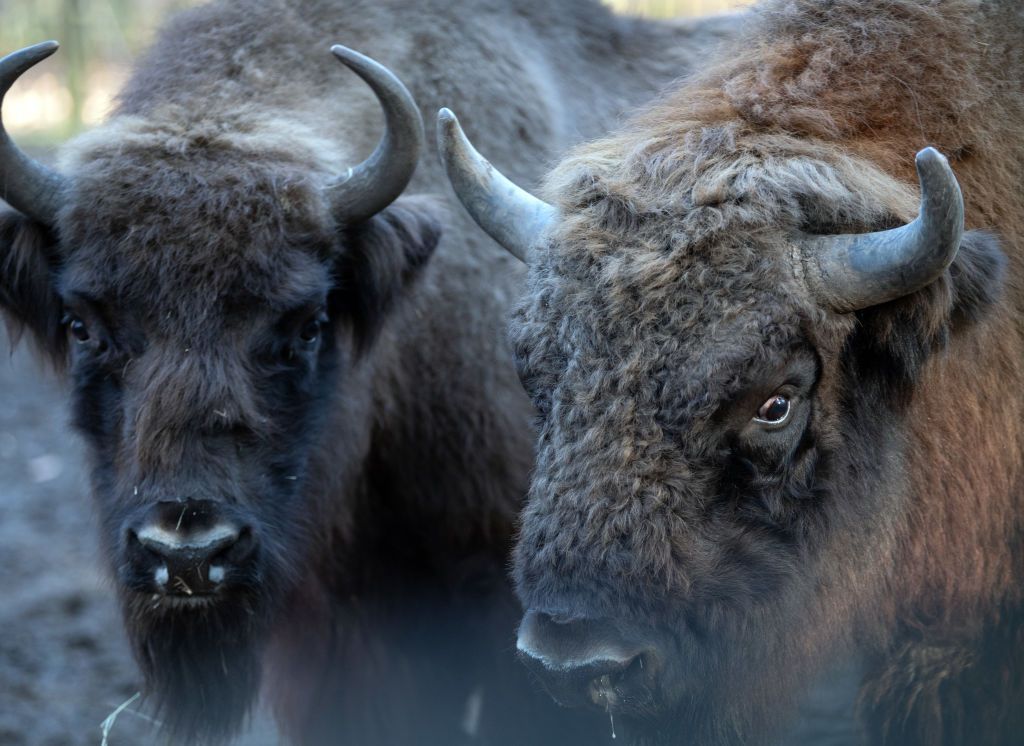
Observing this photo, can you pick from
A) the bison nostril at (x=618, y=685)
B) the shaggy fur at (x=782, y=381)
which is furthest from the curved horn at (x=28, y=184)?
the bison nostril at (x=618, y=685)

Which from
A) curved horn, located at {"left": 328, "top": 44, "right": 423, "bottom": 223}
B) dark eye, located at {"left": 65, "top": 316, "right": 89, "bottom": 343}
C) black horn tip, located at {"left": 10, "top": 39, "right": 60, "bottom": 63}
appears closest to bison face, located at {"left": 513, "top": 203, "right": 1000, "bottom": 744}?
curved horn, located at {"left": 328, "top": 44, "right": 423, "bottom": 223}

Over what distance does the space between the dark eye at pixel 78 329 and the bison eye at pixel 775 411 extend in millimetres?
2407

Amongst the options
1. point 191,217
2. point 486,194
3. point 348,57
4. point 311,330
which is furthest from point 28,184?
point 486,194

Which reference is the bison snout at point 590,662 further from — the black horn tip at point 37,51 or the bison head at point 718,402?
the black horn tip at point 37,51

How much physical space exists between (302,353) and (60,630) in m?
2.93

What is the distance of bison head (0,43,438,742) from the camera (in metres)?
3.77

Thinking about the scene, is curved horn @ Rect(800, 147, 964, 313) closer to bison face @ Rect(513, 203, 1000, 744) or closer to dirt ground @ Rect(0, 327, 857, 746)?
bison face @ Rect(513, 203, 1000, 744)

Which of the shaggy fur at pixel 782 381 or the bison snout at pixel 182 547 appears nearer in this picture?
the shaggy fur at pixel 782 381

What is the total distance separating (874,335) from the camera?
2.95 m

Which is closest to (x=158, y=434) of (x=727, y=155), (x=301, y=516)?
(x=301, y=516)

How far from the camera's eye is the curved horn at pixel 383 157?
12.9 feet

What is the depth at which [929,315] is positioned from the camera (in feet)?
9.48

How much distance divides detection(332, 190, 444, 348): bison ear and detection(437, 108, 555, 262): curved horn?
877 millimetres

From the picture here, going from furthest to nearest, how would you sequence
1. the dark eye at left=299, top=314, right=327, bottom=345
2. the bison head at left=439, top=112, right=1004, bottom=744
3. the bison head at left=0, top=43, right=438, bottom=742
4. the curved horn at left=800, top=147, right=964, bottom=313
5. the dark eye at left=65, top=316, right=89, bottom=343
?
the dark eye at left=299, top=314, right=327, bottom=345 < the dark eye at left=65, top=316, right=89, bottom=343 < the bison head at left=0, top=43, right=438, bottom=742 < the bison head at left=439, top=112, right=1004, bottom=744 < the curved horn at left=800, top=147, right=964, bottom=313
